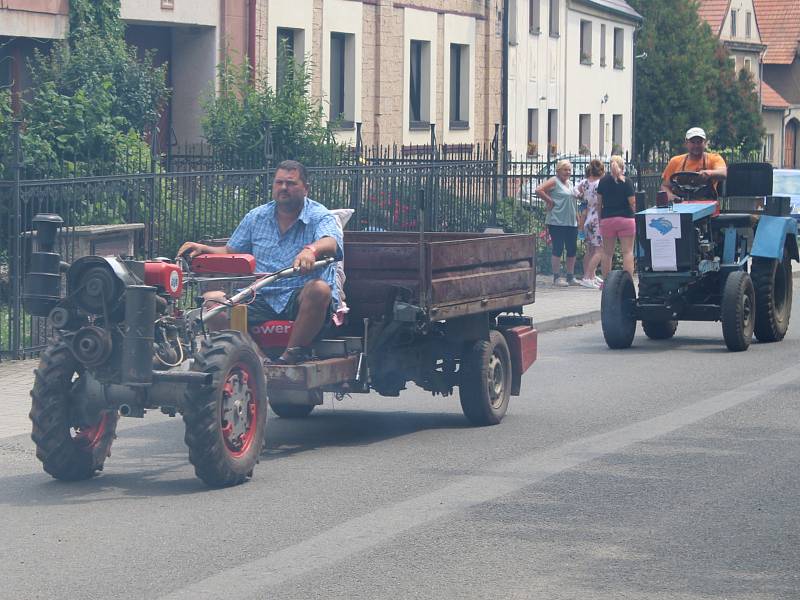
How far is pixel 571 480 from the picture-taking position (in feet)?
28.3

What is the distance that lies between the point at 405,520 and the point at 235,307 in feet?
6.97

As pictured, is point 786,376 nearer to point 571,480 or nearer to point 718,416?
point 718,416

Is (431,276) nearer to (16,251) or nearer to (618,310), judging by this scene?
(16,251)

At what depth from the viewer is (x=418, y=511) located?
25.6 ft

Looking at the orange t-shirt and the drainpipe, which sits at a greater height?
the drainpipe

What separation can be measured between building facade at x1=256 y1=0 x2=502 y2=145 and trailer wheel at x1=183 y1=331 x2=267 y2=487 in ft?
68.8

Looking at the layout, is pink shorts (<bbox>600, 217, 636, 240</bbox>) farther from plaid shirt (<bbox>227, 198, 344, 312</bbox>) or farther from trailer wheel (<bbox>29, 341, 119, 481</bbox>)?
trailer wheel (<bbox>29, 341, 119, 481</bbox>)

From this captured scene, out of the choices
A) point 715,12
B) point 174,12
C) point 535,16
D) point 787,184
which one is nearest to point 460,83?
point 535,16

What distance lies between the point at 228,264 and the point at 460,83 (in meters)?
31.8

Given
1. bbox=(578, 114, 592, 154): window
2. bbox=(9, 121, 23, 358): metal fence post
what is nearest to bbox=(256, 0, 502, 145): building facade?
bbox=(578, 114, 592, 154): window

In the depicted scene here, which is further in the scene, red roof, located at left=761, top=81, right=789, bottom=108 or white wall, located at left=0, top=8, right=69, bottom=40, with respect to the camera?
red roof, located at left=761, top=81, right=789, bottom=108

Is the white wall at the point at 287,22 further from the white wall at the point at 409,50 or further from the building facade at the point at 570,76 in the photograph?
the building facade at the point at 570,76

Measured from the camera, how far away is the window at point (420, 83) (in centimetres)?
3766

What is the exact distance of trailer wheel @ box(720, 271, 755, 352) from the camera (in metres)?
14.5
